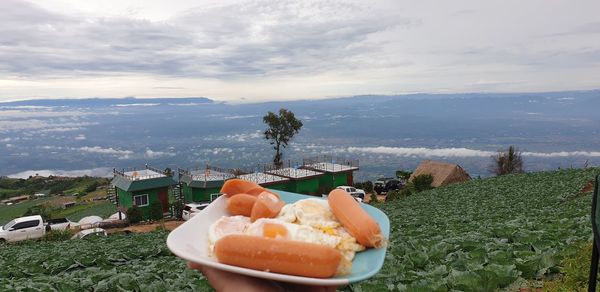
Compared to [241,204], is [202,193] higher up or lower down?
lower down

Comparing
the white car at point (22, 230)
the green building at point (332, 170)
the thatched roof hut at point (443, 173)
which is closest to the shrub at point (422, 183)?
the thatched roof hut at point (443, 173)

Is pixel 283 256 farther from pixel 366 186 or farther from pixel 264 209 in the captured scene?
pixel 366 186

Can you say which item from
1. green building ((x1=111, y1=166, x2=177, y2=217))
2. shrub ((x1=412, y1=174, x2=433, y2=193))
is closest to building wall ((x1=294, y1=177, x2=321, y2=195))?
shrub ((x1=412, y1=174, x2=433, y2=193))

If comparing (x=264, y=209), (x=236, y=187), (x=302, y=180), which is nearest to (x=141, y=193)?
(x=302, y=180)

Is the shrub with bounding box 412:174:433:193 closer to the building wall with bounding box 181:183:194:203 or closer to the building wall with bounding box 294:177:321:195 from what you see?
the building wall with bounding box 294:177:321:195

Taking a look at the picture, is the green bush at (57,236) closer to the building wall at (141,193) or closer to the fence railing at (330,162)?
the building wall at (141,193)

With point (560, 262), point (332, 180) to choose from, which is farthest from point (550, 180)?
point (560, 262)

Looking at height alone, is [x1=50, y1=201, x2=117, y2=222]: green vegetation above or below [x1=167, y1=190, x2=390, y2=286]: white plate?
below
